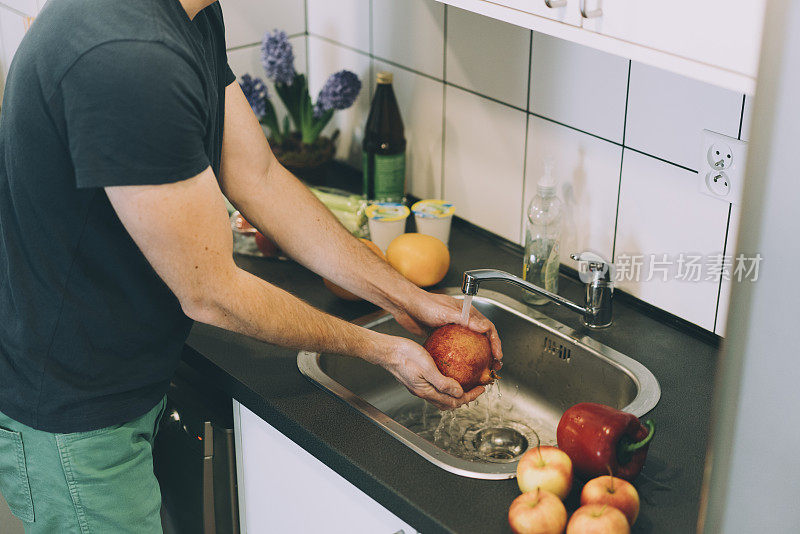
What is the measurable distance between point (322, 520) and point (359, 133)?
107cm

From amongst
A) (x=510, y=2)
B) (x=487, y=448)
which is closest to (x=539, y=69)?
(x=510, y=2)

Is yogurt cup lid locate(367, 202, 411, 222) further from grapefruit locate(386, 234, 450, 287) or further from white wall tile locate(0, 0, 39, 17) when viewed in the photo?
white wall tile locate(0, 0, 39, 17)

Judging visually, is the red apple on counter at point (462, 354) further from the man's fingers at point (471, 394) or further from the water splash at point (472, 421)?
the water splash at point (472, 421)

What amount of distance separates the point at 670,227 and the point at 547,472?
60 cm

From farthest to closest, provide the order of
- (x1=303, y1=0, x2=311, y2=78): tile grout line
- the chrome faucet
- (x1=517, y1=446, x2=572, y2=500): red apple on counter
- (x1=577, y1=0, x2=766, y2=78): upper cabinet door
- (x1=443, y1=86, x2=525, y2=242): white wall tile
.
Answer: (x1=303, y1=0, x2=311, y2=78): tile grout line < (x1=443, y1=86, x2=525, y2=242): white wall tile < the chrome faucet < (x1=517, y1=446, x2=572, y2=500): red apple on counter < (x1=577, y1=0, x2=766, y2=78): upper cabinet door

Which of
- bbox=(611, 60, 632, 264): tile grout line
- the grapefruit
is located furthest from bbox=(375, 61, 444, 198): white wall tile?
bbox=(611, 60, 632, 264): tile grout line

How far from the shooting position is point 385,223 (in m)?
1.76

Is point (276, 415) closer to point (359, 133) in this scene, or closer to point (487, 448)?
point (487, 448)

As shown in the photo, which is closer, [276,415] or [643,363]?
[276,415]

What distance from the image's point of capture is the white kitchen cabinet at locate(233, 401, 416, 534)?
125 cm

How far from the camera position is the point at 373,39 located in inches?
78.7

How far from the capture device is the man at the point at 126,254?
1.00 meters

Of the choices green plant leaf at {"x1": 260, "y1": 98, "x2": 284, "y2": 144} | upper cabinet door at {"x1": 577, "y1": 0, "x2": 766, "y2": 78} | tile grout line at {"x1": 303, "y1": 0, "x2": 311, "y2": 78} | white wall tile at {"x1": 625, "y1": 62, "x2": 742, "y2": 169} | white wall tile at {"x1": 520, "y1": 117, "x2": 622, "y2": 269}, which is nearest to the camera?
upper cabinet door at {"x1": 577, "y1": 0, "x2": 766, "y2": 78}

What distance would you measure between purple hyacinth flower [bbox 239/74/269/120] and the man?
1.64 ft
